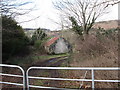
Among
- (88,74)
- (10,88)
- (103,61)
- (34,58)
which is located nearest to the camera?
(10,88)

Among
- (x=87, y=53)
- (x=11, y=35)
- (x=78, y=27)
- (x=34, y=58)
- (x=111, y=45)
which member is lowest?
(x=34, y=58)

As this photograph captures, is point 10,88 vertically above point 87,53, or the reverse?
point 87,53

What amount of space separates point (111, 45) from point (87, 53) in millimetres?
3271

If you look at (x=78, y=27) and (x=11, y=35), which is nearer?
(x=11, y=35)

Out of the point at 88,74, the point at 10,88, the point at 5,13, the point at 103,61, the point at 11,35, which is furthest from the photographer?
the point at 11,35

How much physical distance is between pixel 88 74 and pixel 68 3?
9.89m

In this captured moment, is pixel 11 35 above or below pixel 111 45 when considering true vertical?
above

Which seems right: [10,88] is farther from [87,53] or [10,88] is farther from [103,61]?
[87,53]

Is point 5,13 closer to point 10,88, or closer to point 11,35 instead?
point 11,35

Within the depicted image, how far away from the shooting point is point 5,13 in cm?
830

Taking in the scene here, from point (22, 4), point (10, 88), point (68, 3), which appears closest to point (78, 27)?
point (68, 3)

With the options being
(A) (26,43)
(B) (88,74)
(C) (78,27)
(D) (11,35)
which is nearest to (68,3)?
(C) (78,27)

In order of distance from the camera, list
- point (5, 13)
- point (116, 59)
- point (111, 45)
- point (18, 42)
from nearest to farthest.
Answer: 1. point (116, 59)
2. point (111, 45)
3. point (5, 13)
4. point (18, 42)

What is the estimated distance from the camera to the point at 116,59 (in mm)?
4707
